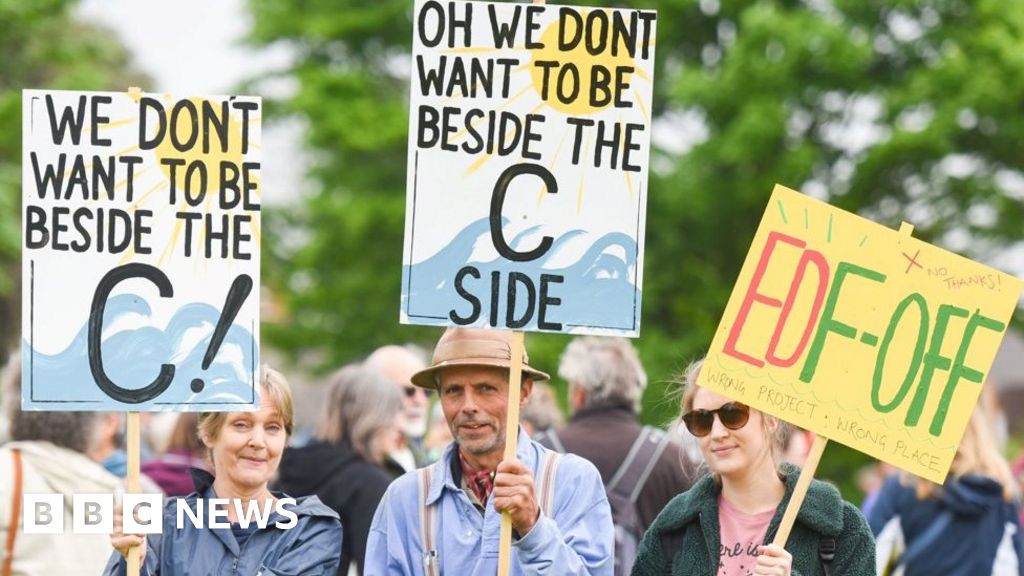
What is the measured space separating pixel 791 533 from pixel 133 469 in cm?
190

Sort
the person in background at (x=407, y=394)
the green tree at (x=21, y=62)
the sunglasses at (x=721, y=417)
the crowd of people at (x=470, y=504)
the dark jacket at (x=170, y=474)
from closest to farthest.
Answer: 1. the crowd of people at (x=470, y=504)
2. the sunglasses at (x=721, y=417)
3. the dark jacket at (x=170, y=474)
4. the person in background at (x=407, y=394)
5. the green tree at (x=21, y=62)

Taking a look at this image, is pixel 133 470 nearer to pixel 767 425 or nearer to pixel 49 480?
pixel 49 480

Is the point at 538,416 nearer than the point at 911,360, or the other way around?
the point at 911,360

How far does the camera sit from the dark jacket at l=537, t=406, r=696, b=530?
7039 millimetres

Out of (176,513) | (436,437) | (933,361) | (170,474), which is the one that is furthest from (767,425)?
(436,437)

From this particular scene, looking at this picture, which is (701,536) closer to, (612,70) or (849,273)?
(849,273)

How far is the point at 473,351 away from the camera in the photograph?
16.5 feet

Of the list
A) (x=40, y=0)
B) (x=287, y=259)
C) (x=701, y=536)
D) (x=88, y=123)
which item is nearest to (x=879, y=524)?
(x=701, y=536)

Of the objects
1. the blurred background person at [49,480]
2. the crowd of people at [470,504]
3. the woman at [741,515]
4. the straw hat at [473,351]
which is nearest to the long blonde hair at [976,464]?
the crowd of people at [470,504]

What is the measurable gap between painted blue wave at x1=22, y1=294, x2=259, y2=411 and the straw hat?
1.79 ft

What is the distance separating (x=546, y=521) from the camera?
4648 mm

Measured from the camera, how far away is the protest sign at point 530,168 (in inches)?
195

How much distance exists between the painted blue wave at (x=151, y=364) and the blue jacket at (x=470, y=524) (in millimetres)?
567

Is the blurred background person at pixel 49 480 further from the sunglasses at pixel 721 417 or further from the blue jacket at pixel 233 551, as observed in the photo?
the sunglasses at pixel 721 417
